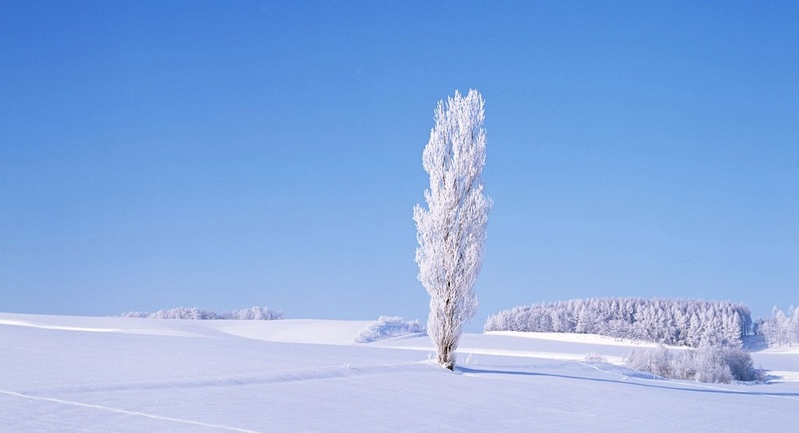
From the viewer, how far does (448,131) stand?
23109 mm

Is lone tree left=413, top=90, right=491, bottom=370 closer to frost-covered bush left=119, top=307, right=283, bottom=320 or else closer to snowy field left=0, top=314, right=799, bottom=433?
snowy field left=0, top=314, right=799, bottom=433

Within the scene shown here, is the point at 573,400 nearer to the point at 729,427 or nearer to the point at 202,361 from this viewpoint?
the point at 729,427

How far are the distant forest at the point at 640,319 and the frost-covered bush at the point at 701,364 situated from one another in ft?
87.6

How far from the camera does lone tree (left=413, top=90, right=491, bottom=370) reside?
878 inches

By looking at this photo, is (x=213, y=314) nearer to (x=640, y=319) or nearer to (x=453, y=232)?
(x=640, y=319)

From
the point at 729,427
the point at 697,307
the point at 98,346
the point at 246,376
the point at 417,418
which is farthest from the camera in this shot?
the point at 697,307

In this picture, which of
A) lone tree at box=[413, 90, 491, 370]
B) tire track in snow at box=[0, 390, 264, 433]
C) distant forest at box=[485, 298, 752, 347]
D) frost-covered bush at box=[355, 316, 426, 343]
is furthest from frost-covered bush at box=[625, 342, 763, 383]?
distant forest at box=[485, 298, 752, 347]

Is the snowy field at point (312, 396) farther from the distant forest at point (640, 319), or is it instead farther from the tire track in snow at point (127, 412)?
the distant forest at point (640, 319)

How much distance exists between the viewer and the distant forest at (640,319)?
65250 millimetres

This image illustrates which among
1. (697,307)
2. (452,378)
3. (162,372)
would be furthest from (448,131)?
(697,307)

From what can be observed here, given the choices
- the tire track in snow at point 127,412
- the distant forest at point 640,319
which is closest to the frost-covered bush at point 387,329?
the distant forest at point 640,319

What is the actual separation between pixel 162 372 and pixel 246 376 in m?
1.88

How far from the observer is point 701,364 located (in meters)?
31.2

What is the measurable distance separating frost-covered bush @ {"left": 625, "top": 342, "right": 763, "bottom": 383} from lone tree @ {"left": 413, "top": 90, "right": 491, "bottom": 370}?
13154 mm
